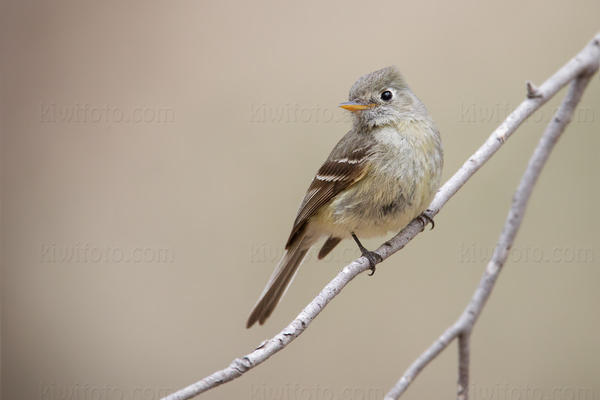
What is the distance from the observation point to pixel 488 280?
2617mm

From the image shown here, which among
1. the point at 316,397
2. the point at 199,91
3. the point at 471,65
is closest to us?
the point at 316,397

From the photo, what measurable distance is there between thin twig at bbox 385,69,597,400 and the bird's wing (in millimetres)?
2065

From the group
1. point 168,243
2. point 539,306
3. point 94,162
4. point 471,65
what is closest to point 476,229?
point 539,306

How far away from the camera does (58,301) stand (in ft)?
26.7

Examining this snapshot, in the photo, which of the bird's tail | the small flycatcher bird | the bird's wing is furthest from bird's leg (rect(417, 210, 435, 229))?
the bird's tail

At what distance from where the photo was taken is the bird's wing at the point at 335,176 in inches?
196

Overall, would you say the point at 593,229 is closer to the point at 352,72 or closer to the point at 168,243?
the point at 352,72

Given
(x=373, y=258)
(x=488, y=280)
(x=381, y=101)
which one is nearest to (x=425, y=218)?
(x=373, y=258)

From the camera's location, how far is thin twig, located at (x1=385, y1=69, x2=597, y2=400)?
8.23 ft

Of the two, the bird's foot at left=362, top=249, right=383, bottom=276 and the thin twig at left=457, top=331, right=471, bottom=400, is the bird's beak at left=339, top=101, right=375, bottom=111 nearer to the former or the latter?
the bird's foot at left=362, top=249, right=383, bottom=276

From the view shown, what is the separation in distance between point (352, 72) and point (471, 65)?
138 cm

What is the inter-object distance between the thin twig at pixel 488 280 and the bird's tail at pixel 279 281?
2612 mm

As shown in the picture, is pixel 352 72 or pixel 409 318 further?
pixel 352 72

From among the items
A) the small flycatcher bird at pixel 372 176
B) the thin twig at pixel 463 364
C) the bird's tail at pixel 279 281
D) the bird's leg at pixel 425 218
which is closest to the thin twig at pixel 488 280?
the thin twig at pixel 463 364
